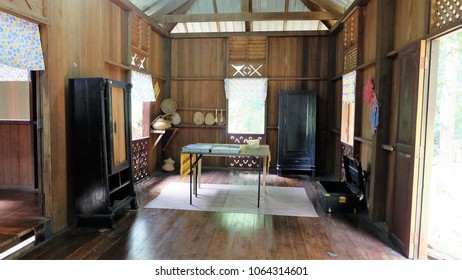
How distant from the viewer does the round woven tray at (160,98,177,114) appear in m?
7.17

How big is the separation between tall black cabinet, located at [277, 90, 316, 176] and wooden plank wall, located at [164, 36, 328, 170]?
0.55 metres

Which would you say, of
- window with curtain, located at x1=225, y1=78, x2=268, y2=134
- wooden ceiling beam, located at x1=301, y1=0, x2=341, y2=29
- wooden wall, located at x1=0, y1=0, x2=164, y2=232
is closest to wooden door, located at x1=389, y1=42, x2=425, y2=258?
wooden wall, located at x1=0, y1=0, x2=164, y2=232

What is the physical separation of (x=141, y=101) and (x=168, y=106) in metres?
1.06

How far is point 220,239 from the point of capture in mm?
3322

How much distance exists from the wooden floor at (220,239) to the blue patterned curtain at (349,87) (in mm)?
1977

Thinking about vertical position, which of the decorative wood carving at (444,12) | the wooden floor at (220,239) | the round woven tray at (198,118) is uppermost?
the decorative wood carving at (444,12)

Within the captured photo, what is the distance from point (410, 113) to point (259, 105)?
448 centimetres

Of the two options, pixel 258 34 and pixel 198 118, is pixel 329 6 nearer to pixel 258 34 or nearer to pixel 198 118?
pixel 258 34

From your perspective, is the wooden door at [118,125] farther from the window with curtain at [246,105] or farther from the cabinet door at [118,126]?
the window with curtain at [246,105]

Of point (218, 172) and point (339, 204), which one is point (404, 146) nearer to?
point (339, 204)

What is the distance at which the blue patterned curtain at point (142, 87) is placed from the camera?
5.61 metres

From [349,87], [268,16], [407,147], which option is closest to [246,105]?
[268,16]

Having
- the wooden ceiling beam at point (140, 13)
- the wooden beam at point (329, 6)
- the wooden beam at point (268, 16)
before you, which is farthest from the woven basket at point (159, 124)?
the wooden beam at point (329, 6)

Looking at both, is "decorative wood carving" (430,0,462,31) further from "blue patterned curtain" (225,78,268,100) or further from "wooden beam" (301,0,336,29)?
"blue patterned curtain" (225,78,268,100)
